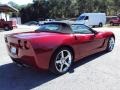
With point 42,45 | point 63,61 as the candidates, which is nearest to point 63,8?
point 63,61

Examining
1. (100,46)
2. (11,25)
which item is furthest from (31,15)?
(100,46)

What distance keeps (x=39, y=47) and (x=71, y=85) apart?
1.08 m

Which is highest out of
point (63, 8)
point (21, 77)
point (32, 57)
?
point (63, 8)

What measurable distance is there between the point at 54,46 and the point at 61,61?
22.0 inches

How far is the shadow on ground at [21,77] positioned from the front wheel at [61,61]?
198 mm

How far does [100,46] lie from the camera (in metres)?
6.96

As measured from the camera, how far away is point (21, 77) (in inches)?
205

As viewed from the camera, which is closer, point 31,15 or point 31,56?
point 31,56

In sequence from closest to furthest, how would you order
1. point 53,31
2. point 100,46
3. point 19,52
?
1. point 19,52
2. point 53,31
3. point 100,46

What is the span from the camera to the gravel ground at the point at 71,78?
454cm

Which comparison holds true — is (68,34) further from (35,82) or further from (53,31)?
(35,82)

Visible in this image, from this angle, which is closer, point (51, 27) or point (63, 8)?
point (51, 27)

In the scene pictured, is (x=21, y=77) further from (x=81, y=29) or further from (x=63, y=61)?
(x=81, y=29)

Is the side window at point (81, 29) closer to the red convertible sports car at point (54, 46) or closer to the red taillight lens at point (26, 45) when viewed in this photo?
the red convertible sports car at point (54, 46)
